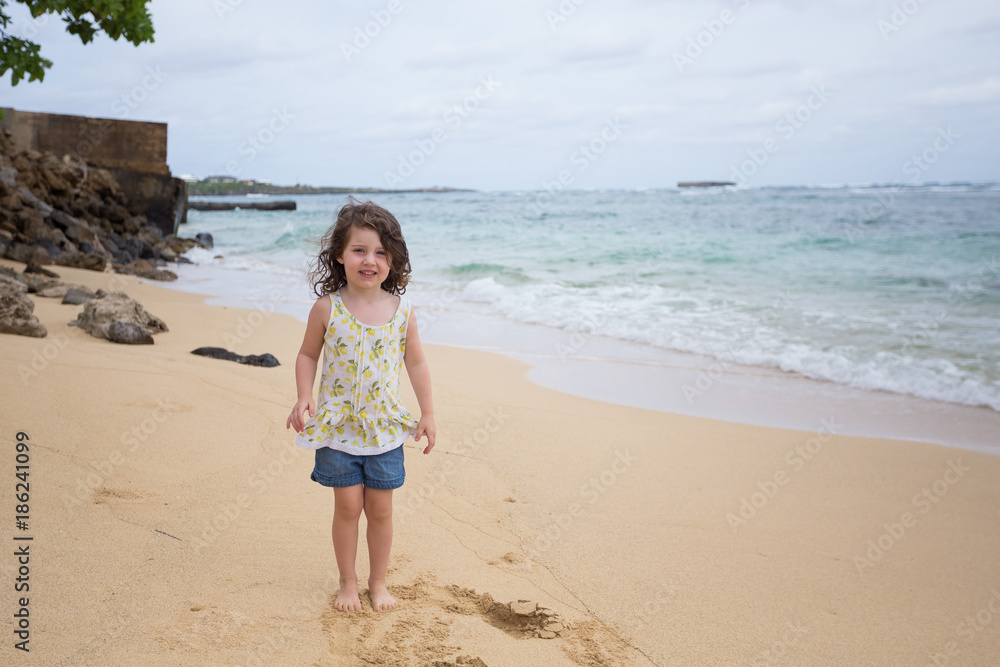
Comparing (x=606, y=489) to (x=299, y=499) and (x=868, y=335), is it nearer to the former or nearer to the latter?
(x=299, y=499)

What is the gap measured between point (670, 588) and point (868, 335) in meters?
6.67

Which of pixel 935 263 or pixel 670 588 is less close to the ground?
pixel 935 263

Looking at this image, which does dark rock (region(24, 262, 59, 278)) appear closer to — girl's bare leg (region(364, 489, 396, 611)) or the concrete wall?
girl's bare leg (region(364, 489, 396, 611))

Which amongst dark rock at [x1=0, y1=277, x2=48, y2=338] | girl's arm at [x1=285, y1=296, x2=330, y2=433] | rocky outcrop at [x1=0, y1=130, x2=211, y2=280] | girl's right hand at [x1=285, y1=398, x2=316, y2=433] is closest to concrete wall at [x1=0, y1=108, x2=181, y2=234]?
rocky outcrop at [x1=0, y1=130, x2=211, y2=280]

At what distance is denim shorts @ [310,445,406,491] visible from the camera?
243 cm

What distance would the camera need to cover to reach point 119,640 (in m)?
2.11

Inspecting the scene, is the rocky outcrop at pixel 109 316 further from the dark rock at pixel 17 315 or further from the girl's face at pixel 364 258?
the girl's face at pixel 364 258

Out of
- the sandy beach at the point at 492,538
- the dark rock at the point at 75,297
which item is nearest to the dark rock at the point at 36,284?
the dark rock at the point at 75,297

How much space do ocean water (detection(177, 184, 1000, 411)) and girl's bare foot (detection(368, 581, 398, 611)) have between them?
2.05 meters

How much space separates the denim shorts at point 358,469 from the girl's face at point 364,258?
0.61 metres

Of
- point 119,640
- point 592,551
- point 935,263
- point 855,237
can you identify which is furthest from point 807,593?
point 855,237

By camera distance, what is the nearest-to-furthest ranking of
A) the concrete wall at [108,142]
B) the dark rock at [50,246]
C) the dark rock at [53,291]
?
the dark rock at [53,291]
the dark rock at [50,246]
the concrete wall at [108,142]

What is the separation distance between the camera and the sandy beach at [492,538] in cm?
232

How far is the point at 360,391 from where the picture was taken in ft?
8.04
